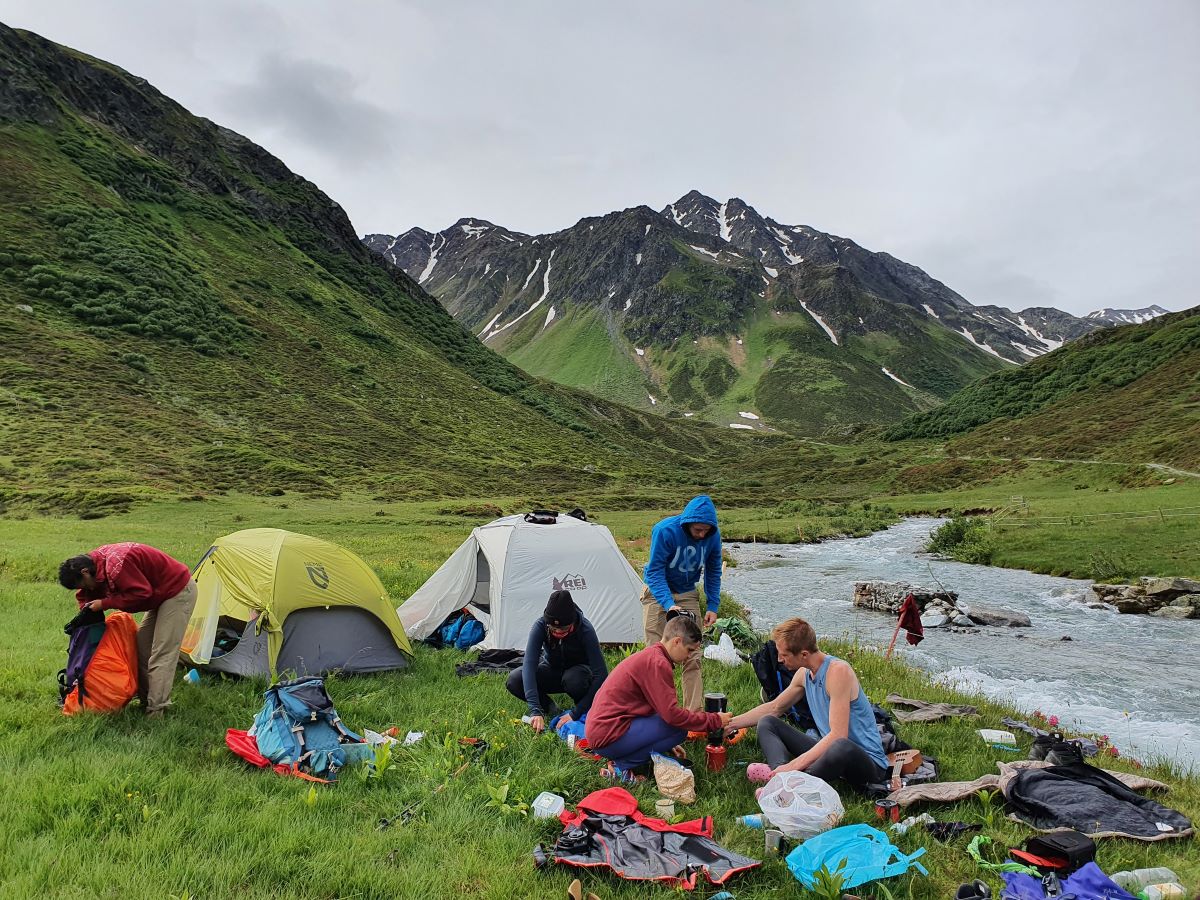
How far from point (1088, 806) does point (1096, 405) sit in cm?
7860

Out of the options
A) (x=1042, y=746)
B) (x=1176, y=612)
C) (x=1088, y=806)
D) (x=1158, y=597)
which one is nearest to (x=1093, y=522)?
(x=1158, y=597)

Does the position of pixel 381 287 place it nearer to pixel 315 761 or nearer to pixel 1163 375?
pixel 1163 375

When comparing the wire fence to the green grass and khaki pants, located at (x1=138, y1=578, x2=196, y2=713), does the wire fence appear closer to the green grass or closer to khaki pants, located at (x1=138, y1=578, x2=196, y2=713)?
the green grass

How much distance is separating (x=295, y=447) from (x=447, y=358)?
173ft

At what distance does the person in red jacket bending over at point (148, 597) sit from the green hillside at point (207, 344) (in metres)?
30.4

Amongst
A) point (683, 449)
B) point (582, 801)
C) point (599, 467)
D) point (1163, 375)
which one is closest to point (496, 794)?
point (582, 801)

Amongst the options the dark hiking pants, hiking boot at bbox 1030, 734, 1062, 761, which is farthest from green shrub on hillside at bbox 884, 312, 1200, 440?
the dark hiking pants

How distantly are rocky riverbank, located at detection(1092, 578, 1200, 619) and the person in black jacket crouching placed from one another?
1707 centimetres

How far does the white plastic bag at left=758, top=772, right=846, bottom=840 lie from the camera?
521 cm

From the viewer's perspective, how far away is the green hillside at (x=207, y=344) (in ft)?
150

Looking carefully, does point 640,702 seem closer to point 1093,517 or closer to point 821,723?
point 821,723

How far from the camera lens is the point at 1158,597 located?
17.4m

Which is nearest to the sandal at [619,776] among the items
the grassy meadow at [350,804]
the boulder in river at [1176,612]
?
the grassy meadow at [350,804]

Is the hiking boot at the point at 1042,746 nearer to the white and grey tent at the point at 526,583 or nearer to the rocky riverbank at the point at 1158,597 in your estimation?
the white and grey tent at the point at 526,583
